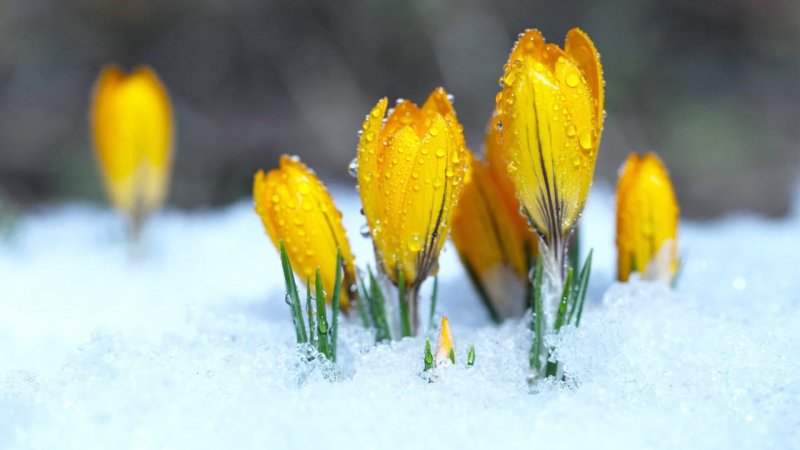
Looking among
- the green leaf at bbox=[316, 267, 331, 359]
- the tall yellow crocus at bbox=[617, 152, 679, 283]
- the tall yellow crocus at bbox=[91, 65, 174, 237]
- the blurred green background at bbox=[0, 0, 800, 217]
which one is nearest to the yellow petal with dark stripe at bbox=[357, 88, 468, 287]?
the green leaf at bbox=[316, 267, 331, 359]

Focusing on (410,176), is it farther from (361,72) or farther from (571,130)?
(361,72)

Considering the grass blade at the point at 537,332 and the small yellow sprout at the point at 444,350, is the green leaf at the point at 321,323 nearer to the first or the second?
the small yellow sprout at the point at 444,350

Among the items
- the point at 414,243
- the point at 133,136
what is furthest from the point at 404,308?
the point at 133,136

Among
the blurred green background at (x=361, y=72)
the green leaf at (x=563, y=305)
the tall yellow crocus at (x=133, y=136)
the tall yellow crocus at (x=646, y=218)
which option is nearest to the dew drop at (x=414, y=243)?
the green leaf at (x=563, y=305)

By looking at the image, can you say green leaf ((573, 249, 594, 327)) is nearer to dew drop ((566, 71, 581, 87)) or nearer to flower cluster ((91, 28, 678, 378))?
flower cluster ((91, 28, 678, 378))

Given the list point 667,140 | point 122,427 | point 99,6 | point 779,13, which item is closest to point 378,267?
point 122,427

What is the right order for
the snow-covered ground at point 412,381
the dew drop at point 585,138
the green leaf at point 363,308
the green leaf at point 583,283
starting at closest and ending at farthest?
1. the snow-covered ground at point 412,381
2. the dew drop at point 585,138
3. the green leaf at point 583,283
4. the green leaf at point 363,308
